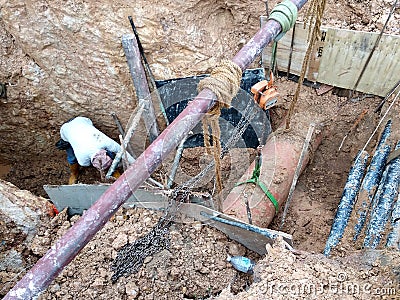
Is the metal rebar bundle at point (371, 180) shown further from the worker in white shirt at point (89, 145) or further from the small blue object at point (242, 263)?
the worker in white shirt at point (89, 145)

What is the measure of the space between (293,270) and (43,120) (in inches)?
204

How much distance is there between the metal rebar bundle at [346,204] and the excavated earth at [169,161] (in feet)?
0.97

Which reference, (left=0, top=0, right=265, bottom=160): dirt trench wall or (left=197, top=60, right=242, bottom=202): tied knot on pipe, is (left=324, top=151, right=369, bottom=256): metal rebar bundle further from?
(left=0, top=0, right=265, bottom=160): dirt trench wall

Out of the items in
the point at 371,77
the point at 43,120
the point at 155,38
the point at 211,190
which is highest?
the point at 155,38

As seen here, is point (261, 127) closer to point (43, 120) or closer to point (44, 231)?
point (44, 231)

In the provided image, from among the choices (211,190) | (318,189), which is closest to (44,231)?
(211,190)

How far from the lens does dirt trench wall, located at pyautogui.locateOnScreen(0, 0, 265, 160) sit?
5.08 metres

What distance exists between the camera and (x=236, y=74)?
263cm

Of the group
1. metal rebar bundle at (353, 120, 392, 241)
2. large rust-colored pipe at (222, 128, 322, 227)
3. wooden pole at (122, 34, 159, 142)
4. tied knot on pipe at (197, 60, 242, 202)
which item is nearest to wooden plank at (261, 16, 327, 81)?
large rust-colored pipe at (222, 128, 322, 227)

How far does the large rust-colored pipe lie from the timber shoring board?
1.01 m

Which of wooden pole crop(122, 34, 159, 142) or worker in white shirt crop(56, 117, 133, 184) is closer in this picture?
wooden pole crop(122, 34, 159, 142)

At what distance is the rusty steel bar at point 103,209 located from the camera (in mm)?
2127

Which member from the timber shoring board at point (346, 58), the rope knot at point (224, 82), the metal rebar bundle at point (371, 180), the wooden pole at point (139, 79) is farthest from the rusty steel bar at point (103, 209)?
the timber shoring board at point (346, 58)

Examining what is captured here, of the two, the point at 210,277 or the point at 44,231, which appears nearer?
the point at 210,277
